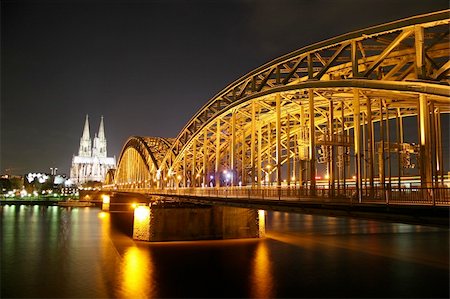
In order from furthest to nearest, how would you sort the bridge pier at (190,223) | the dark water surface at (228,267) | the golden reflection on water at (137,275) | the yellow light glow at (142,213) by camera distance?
the yellow light glow at (142,213)
the bridge pier at (190,223)
the dark water surface at (228,267)
the golden reflection on water at (137,275)

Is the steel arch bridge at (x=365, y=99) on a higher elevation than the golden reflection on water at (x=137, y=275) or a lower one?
higher

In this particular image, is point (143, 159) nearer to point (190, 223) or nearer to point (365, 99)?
point (190, 223)

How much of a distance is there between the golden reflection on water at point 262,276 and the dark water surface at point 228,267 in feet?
0.19

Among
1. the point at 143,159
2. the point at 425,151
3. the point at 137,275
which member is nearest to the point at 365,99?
the point at 425,151

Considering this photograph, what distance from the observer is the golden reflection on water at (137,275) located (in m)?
23.8

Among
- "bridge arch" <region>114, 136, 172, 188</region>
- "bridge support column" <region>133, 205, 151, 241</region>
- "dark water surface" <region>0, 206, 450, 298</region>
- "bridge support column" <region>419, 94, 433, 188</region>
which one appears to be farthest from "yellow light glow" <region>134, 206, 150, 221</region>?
"bridge arch" <region>114, 136, 172, 188</region>

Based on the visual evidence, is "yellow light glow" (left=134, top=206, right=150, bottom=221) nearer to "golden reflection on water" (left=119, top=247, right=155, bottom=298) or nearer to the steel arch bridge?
"golden reflection on water" (left=119, top=247, right=155, bottom=298)

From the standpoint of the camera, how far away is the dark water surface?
78.5ft

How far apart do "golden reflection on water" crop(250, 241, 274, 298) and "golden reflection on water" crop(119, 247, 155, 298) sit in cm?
571

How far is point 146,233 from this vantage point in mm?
40875

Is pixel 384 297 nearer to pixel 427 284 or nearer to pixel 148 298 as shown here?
pixel 427 284

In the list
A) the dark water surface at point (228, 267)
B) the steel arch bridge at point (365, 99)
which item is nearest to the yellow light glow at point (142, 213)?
the dark water surface at point (228, 267)

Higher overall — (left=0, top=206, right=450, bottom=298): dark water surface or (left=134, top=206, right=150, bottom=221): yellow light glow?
(left=134, top=206, right=150, bottom=221): yellow light glow

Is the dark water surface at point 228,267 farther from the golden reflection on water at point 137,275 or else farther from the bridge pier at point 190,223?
the bridge pier at point 190,223
